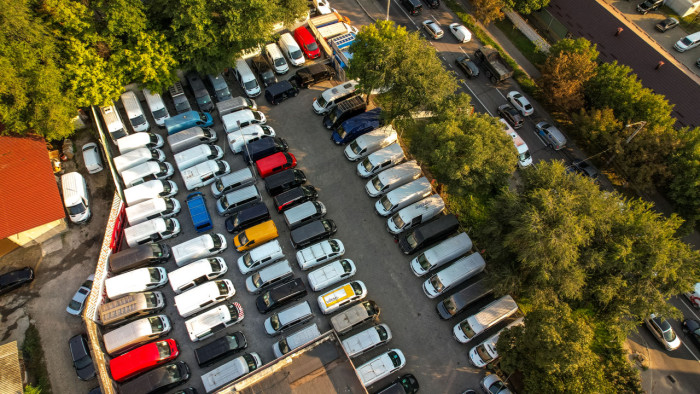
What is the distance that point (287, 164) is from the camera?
3494cm

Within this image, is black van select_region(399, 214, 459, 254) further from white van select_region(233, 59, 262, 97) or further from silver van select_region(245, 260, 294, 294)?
white van select_region(233, 59, 262, 97)

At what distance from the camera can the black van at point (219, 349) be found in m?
26.9

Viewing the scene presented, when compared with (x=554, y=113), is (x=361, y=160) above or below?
above

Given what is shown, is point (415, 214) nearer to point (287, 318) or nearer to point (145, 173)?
point (287, 318)

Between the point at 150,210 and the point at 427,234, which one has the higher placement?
the point at 150,210

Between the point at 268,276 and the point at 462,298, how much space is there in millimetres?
14095

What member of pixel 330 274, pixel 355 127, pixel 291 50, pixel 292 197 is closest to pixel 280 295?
pixel 330 274

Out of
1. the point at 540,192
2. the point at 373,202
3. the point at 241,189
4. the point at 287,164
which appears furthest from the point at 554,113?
the point at 241,189

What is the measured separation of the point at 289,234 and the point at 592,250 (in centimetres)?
2180

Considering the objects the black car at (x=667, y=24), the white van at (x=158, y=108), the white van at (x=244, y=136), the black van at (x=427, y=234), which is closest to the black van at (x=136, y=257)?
the white van at (x=244, y=136)

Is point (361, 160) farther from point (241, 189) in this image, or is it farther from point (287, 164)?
point (241, 189)

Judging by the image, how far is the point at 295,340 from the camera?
27.2 meters

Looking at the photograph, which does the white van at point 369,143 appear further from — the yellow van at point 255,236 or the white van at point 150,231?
the white van at point 150,231

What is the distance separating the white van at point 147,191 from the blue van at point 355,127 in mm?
14966
